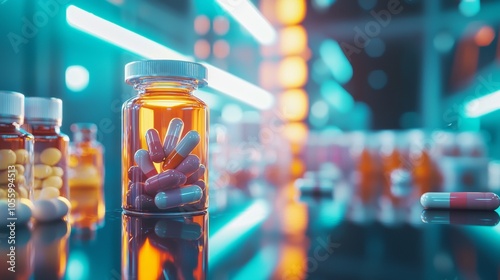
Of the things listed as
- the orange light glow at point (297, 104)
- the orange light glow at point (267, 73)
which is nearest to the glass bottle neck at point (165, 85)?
the orange light glow at point (267, 73)

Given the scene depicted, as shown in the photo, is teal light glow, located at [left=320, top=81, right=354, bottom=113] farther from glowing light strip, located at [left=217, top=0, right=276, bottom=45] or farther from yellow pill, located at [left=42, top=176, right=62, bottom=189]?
yellow pill, located at [left=42, top=176, right=62, bottom=189]

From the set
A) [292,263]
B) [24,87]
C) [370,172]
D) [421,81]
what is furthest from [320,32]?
[292,263]

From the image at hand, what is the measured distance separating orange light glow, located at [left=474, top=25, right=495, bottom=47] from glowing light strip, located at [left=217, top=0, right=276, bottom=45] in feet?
6.15

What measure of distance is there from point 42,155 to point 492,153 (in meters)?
4.23

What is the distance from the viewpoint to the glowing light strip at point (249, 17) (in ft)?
6.79

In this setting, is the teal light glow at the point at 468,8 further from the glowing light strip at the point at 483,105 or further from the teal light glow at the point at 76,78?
the teal light glow at the point at 76,78

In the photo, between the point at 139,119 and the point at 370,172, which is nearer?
the point at 139,119

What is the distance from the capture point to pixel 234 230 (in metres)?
0.71

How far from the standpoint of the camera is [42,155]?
772mm

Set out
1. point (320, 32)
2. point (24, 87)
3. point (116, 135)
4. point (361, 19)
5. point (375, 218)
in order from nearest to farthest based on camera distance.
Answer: point (375, 218) < point (24, 87) < point (116, 135) < point (361, 19) < point (320, 32)

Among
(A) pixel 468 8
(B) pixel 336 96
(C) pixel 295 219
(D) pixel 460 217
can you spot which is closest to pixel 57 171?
(C) pixel 295 219

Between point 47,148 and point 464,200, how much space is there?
2.80 ft

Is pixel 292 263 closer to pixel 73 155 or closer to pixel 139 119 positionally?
pixel 139 119

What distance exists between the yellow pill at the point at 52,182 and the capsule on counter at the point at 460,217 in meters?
0.69
